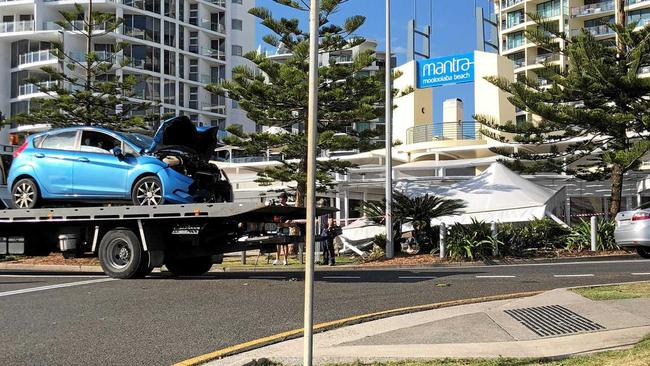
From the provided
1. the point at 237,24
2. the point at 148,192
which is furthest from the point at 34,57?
the point at 148,192

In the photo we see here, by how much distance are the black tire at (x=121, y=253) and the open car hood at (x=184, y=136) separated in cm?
167

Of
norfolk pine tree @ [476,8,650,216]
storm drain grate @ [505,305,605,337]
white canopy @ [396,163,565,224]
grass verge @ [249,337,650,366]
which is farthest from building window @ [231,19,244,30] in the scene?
grass verge @ [249,337,650,366]

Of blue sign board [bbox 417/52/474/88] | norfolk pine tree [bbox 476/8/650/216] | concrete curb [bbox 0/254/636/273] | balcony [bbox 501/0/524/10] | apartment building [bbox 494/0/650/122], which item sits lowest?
concrete curb [bbox 0/254/636/273]

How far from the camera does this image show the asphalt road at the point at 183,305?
619 centimetres

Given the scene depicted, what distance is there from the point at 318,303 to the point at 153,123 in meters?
22.6

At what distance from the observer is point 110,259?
11.6 metres

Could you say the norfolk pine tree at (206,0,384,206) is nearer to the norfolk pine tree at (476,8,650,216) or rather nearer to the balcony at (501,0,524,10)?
the norfolk pine tree at (476,8,650,216)

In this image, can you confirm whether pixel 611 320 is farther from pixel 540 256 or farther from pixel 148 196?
pixel 540 256

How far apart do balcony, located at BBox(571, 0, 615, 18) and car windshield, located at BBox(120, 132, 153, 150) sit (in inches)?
2528

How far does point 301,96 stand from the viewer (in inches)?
849

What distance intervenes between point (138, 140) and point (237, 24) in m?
67.3

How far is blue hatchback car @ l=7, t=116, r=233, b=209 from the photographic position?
10.8m

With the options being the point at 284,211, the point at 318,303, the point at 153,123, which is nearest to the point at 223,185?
the point at 284,211

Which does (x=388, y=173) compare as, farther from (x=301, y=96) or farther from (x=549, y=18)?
(x=549, y=18)
